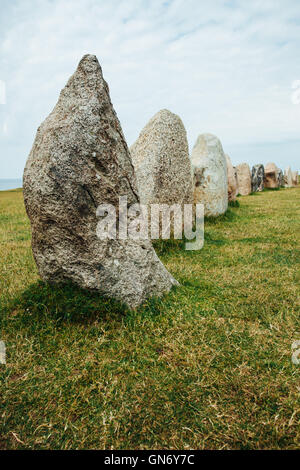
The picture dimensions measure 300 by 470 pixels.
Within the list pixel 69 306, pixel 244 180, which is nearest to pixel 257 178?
pixel 244 180

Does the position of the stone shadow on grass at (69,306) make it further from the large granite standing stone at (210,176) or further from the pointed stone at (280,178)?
the pointed stone at (280,178)

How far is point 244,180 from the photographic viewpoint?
59.2 feet

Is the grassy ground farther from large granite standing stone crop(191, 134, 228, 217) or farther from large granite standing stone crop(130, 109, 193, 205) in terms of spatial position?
large granite standing stone crop(191, 134, 228, 217)

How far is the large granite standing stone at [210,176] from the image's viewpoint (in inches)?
350

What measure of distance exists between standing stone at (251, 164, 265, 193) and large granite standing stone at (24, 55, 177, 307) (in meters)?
17.2

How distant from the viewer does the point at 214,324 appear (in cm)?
337

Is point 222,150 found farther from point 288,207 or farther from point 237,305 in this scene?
point 237,305

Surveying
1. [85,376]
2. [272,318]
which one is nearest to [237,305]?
[272,318]

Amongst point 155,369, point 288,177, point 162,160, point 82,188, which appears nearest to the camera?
point 155,369

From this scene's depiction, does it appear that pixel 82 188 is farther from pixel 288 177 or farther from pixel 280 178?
pixel 288 177

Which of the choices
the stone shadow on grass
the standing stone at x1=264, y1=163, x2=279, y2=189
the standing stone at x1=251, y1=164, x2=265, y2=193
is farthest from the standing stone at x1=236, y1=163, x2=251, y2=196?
the stone shadow on grass

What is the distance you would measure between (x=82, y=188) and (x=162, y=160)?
10.9ft
